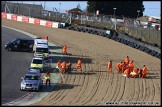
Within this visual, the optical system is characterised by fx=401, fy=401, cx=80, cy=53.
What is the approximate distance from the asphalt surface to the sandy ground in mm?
2412

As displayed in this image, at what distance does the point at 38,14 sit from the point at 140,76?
5301cm

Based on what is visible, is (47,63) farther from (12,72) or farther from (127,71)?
(127,71)

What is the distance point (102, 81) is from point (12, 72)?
305 inches

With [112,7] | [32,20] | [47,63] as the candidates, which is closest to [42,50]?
[47,63]

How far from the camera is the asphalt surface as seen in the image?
28.0 metres

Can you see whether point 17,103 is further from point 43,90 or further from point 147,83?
point 147,83

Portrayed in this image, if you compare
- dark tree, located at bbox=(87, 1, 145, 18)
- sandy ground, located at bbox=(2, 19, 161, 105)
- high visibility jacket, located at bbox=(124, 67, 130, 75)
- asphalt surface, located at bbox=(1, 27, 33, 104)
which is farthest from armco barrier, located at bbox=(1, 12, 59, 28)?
dark tree, located at bbox=(87, 1, 145, 18)

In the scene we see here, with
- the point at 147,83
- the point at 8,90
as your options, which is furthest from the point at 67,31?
the point at 8,90

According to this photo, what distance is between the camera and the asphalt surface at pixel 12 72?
27978mm

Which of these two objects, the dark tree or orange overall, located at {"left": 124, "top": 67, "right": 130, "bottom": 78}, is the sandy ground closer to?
orange overall, located at {"left": 124, "top": 67, "right": 130, "bottom": 78}

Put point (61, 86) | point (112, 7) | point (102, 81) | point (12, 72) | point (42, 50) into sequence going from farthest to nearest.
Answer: point (112, 7), point (42, 50), point (12, 72), point (102, 81), point (61, 86)

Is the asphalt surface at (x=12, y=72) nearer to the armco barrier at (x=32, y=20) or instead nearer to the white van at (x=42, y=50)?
the white van at (x=42, y=50)

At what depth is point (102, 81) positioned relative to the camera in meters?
33.5

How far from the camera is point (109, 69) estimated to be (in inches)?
1489
